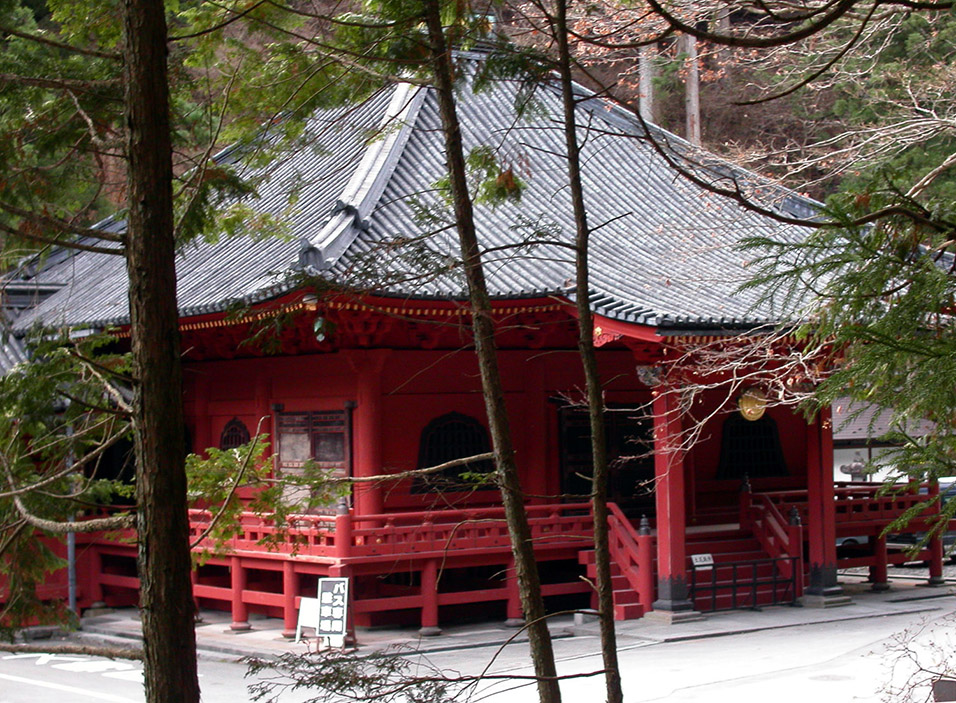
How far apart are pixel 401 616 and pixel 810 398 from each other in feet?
30.1

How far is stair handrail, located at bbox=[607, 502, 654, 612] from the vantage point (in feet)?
44.5

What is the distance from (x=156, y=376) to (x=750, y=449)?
553 inches

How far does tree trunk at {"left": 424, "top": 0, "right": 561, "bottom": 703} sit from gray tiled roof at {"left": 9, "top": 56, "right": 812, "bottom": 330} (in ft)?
20.6

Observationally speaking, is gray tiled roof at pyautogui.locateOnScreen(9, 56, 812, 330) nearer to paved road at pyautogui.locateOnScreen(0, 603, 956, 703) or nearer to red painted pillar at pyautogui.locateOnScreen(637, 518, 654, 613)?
red painted pillar at pyautogui.locateOnScreen(637, 518, 654, 613)

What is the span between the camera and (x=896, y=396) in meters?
4.50

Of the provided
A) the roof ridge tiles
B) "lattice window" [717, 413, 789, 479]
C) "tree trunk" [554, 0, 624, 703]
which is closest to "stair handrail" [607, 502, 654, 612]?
"lattice window" [717, 413, 789, 479]

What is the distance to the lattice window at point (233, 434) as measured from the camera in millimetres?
16453

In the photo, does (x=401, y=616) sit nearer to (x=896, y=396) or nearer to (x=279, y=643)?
(x=279, y=643)

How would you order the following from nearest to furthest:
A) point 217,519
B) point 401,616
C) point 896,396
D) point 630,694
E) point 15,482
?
point 896,396, point 217,519, point 15,482, point 630,694, point 401,616

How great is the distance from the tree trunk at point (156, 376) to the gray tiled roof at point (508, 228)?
726 cm

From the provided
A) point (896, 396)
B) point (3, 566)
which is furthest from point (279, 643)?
point (896, 396)

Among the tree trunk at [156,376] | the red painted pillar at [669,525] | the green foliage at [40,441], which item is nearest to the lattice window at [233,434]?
the red painted pillar at [669,525]

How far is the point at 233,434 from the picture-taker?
16656 millimetres

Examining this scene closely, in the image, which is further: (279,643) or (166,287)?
(279,643)
